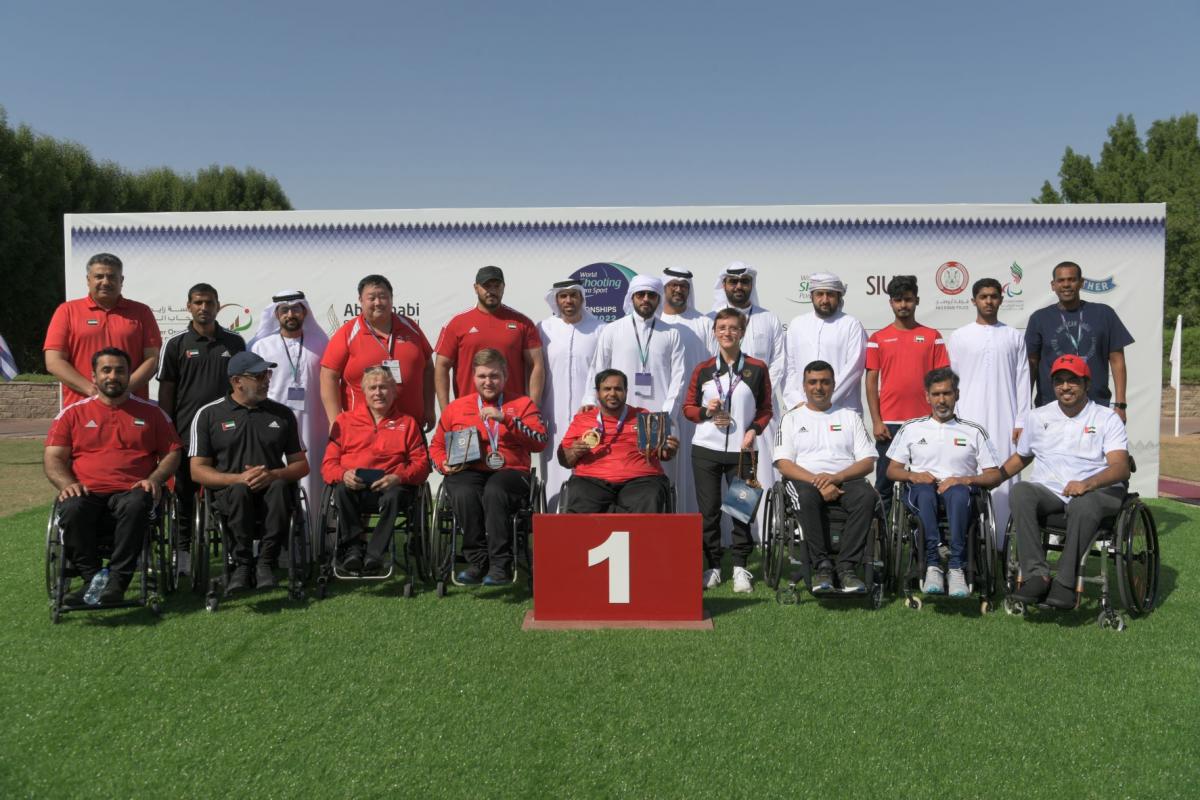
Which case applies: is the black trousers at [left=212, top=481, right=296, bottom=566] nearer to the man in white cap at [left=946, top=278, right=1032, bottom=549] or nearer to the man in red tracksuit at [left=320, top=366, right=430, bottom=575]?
the man in red tracksuit at [left=320, top=366, right=430, bottom=575]

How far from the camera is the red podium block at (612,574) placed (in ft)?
12.8

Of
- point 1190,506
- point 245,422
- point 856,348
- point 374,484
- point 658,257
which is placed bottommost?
point 1190,506

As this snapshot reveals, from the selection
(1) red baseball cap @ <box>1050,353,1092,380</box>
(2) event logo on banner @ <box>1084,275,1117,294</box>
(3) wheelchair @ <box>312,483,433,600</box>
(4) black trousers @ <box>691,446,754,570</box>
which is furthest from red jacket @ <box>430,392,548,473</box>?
(2) event logo on banner @ <box>1084,275,1117,294</box>

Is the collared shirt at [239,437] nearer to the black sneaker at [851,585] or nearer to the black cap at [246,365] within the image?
the black cap at [246,365]

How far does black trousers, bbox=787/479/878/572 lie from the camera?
4.05 meters

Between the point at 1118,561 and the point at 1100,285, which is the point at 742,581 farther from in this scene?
the point at 1100,285

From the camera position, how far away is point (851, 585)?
3.97 m

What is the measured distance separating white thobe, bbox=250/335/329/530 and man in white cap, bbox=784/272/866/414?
2817 mm

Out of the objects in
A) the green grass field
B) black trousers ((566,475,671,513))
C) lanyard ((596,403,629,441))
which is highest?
lanyard ((596,403,629,441))

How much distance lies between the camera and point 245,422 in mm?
4289

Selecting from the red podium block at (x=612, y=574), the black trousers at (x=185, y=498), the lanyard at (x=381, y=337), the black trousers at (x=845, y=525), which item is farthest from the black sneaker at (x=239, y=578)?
the black trousers at (x=845, y=525)

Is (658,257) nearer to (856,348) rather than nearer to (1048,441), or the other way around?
(856,348)

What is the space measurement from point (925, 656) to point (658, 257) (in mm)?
4376

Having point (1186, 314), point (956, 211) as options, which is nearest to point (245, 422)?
point (956, 211)
